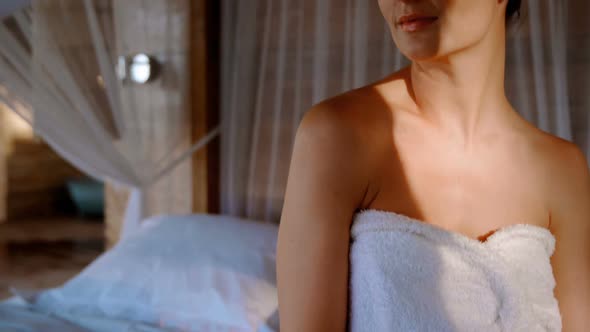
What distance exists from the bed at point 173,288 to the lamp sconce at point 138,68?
25.3 inches

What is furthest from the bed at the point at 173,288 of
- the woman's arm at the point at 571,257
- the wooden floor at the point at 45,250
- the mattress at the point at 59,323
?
the wooden floor at the point at 45,250

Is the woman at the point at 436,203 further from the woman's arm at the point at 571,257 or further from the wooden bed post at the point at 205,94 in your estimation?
the wooden bed post at the point at 205,94

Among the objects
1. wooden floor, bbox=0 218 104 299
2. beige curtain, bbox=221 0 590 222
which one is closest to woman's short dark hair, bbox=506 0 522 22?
beige curtain, bbox=221 0 590 222

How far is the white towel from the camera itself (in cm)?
65

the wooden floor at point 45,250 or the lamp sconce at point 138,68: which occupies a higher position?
the lamp sconce at point 138,68

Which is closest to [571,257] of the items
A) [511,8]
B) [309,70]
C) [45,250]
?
[511,8]

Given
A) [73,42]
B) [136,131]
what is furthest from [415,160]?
[136,131]

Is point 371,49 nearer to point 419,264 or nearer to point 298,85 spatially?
point 298,85

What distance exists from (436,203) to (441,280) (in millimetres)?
109

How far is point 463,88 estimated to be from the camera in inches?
30.2

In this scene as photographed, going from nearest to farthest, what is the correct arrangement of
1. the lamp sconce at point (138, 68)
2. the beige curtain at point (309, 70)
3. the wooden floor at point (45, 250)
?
the beige curtain at point (309, 70) < the lamp sconce at point (138, 68) < the wooden floor at point (45, 250)

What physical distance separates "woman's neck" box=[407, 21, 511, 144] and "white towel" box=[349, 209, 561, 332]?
0.16 meters

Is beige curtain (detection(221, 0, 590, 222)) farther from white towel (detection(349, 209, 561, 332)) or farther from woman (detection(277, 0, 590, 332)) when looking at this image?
white towel (detection(349, 209, 561, 332))

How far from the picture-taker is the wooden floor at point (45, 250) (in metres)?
4.16
